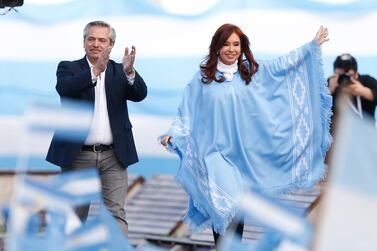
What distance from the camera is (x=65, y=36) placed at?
835 centimetres

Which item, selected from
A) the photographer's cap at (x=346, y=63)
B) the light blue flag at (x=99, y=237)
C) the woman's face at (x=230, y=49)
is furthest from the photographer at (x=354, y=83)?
the light blue flag at (x=99, y=237)

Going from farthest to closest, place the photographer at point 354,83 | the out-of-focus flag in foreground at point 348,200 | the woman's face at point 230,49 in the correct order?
the photographer at point 354,83 < the woman's face at point 230,49 < the out-of-focus flag in foreground at point 348,200

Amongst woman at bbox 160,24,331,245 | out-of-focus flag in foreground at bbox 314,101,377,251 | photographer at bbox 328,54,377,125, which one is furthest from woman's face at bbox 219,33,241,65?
out-of-focus flag in foreground at bbox 314,101,377,251

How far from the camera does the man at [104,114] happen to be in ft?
17.7

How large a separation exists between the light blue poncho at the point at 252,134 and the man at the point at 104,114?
0.43 m

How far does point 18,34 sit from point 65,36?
1.28ft

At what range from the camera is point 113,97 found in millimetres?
5445

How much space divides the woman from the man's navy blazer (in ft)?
1.31

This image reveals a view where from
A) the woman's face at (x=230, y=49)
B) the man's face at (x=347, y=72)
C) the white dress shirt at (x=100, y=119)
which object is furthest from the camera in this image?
the man's face at (x=347, y=72)

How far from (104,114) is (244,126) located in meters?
0.83

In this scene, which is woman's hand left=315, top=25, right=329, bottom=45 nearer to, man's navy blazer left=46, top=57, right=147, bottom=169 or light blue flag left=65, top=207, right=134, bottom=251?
man's navy blazer left=46, top=57, right=147, bottom=169

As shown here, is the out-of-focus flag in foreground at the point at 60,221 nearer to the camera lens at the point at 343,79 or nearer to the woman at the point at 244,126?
the woman at the point at 244,126

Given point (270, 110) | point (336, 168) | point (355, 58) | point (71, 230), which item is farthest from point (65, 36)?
point (336, 168)

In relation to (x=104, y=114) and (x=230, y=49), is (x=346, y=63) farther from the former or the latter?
(x=104, y=114)
